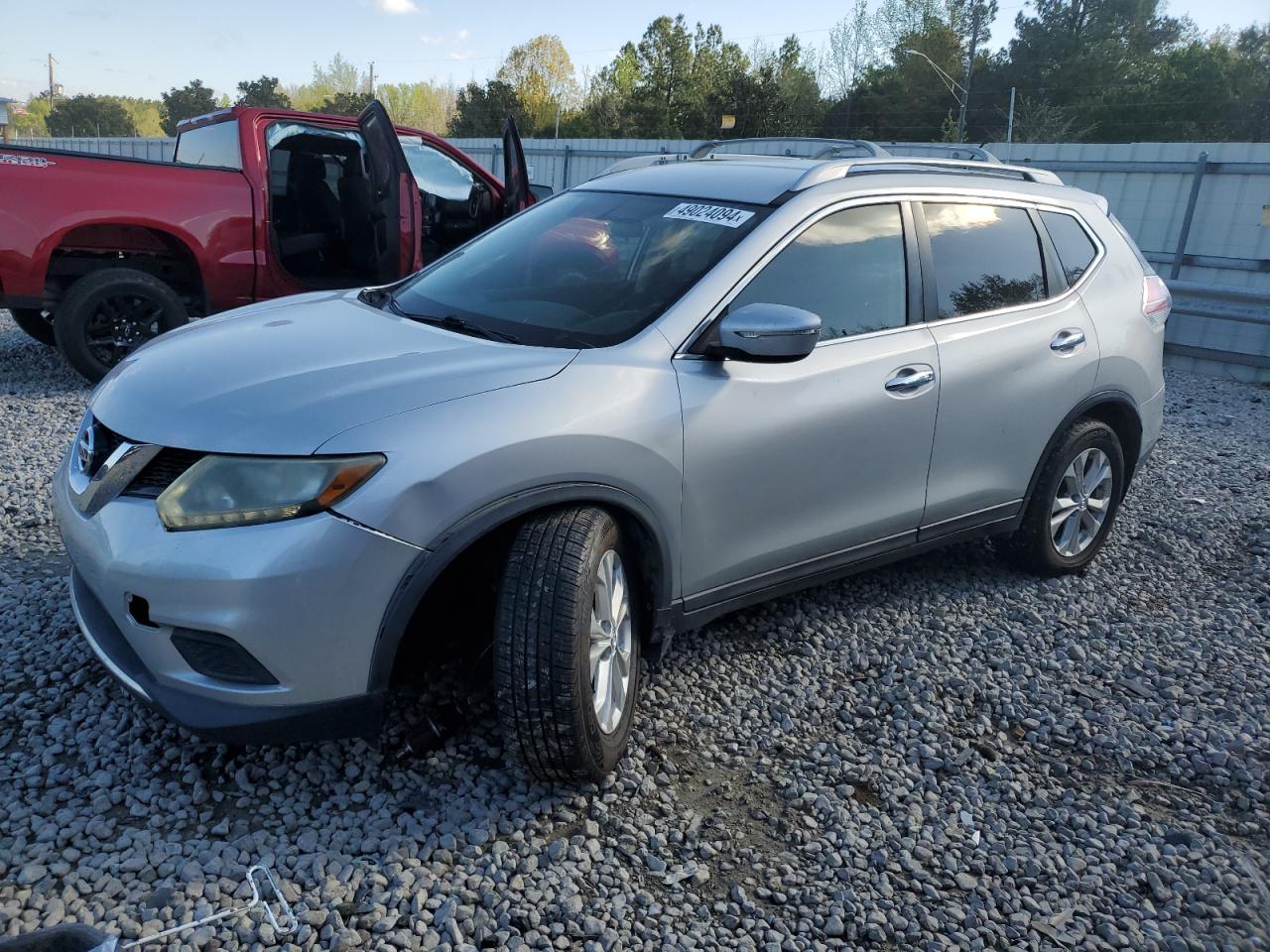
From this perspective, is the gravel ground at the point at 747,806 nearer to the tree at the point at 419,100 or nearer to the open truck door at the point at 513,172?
the open truck door at the point at 513,172

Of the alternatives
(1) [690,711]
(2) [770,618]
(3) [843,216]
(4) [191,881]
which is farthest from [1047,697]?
(4) [191,881]

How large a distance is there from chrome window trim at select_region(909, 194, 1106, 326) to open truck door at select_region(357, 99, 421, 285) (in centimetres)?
434

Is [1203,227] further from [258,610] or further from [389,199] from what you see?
[258,610]

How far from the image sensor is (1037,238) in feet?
13.9

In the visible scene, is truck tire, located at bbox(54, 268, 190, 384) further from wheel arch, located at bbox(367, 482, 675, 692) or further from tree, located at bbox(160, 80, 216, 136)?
tree, located at bbox(160, 80, 216, 136)

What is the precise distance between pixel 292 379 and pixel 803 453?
1.56m

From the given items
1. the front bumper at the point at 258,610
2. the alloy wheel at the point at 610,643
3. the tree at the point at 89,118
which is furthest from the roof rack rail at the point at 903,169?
the tree at the point at 89,118

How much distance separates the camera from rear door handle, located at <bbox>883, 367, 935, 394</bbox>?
3.47 meters

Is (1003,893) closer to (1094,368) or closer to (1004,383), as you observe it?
(1004,383)

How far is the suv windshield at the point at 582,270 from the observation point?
10.3 ft

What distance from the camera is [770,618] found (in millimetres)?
4004

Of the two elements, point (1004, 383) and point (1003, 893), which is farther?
point (1004, 383)

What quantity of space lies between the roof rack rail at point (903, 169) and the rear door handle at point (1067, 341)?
739 millimetres

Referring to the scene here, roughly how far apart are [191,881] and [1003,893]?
2013 mm
